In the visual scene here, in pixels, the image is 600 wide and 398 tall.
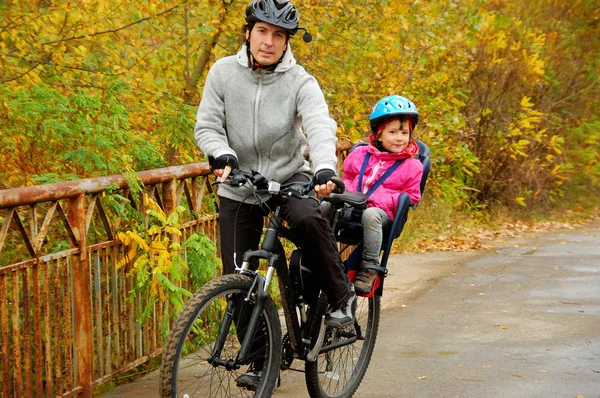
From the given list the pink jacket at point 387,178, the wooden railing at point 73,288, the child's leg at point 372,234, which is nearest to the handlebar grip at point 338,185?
the child's leg at point 372,234

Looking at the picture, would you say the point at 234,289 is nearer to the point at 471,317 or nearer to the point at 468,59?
the point at 471,317

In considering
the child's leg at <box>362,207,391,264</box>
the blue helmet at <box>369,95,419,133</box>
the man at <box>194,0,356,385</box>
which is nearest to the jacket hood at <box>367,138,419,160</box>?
the blue helmet at <box>369,95,419,133</box>

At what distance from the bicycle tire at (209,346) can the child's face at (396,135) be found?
165 cm

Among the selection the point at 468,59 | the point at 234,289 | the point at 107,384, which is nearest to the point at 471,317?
the point at 107,384

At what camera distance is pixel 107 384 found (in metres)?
5.37

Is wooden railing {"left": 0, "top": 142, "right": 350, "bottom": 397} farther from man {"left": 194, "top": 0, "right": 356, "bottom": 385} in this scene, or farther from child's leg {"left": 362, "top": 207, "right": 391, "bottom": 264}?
child's leg {"left": 362, "top": 207, "right": 391, "bottom": 264}

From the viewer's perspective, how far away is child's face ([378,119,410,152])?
212 inches

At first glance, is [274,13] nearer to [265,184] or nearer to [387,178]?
[265,184]

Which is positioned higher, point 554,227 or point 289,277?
point 289,277

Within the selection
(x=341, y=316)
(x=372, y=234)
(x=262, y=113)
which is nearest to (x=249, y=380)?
(x=341, y=316)

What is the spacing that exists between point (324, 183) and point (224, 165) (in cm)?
47

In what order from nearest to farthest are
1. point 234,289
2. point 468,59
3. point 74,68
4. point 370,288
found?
1. point 234,289
2. point 370,288
3. point 74,68
4. point 468,59

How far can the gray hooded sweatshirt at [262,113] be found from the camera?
4.39m

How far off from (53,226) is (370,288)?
1972 mm
